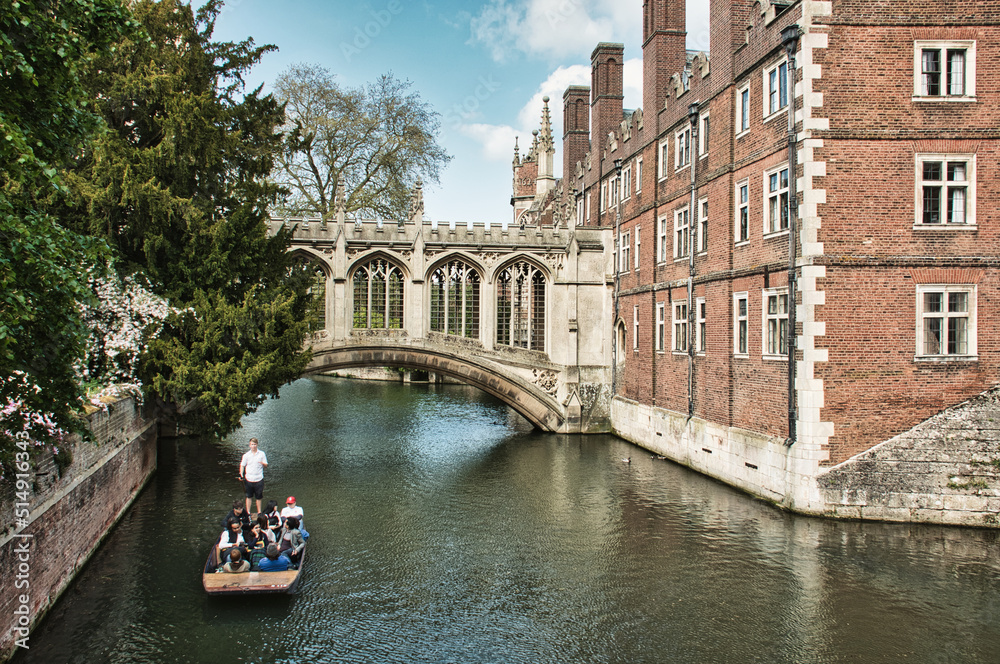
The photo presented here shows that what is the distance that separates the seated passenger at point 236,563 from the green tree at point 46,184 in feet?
11.8

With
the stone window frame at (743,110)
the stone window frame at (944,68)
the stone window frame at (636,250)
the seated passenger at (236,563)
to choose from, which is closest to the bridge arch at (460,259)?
the stone window frame at (636,250)

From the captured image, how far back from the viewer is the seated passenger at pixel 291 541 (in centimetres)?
1049

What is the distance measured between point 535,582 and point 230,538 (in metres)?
4.54

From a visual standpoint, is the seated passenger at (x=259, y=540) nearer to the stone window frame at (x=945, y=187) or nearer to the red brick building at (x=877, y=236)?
the red brick building at (x=877, y=236)

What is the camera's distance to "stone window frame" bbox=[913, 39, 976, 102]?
13.9m

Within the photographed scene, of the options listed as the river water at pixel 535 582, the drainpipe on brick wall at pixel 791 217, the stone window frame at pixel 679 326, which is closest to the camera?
the river water at pixel 535 582

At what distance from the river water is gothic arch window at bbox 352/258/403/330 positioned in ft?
21.7

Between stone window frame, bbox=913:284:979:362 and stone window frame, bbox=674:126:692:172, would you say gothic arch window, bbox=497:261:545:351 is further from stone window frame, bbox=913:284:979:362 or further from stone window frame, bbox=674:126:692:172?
stone window frame, bbox=913:284:979:362

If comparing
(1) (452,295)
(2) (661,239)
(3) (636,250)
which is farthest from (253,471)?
(3) (636,250)

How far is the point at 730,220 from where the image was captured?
17.4 m

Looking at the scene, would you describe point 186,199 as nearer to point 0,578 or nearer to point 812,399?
point 0,578

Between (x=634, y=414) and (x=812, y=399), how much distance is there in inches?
380

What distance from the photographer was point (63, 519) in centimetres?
988

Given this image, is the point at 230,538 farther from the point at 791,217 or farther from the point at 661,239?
the point at 661,239
